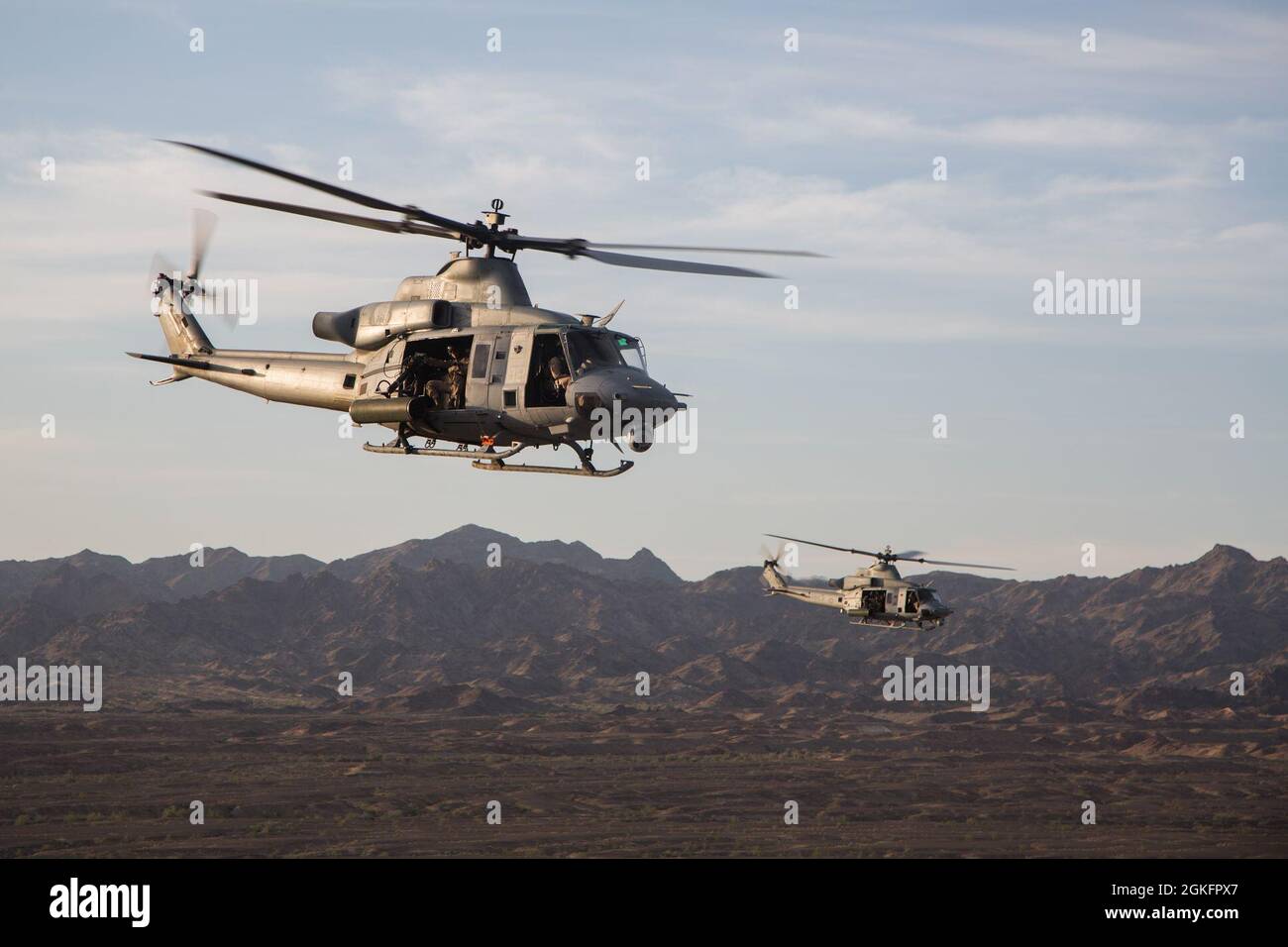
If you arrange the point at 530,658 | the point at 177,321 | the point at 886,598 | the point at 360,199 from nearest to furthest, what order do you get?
the point at 360,199 → the point at 177,321 → the point at 886,598 → the point at 530,658

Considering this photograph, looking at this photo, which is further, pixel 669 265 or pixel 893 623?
pixel 893 623

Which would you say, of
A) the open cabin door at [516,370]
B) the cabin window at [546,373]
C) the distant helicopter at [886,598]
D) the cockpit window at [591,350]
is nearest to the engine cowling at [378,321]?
the open cabin door at [516,370]

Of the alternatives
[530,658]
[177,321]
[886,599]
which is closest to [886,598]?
[886,599]

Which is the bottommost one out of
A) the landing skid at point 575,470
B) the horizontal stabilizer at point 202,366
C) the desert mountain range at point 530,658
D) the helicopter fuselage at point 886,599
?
the desert mountain range at point 530,658

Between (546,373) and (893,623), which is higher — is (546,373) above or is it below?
above

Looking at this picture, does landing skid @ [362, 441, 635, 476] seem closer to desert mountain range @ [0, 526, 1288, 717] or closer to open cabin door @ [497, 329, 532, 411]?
open cabin door @ [497, 329, 532, 411]

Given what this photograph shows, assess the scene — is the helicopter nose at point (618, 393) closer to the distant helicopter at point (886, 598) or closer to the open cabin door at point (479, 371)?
the open cabin door at point (479, 371)

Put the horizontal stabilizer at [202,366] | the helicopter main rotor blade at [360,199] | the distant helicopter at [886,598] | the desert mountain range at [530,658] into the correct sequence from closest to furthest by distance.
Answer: the helicopter main rotor blade at [360,199], the horizontal stabilizer at [202,366], the distant helicopter at [886,598], the desert mountain range at [530,658]

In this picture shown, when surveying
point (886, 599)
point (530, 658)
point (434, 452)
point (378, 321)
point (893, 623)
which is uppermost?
point (378, 321)

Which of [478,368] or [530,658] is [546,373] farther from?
[530,658]

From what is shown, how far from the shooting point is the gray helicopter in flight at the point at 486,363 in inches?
913

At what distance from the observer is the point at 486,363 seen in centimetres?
2419

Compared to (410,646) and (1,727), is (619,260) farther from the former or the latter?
(410,646)

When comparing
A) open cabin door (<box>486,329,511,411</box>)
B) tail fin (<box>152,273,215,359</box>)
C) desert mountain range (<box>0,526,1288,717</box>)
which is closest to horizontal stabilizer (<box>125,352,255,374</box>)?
tail fin (<box>152,273,215,359</box>)
